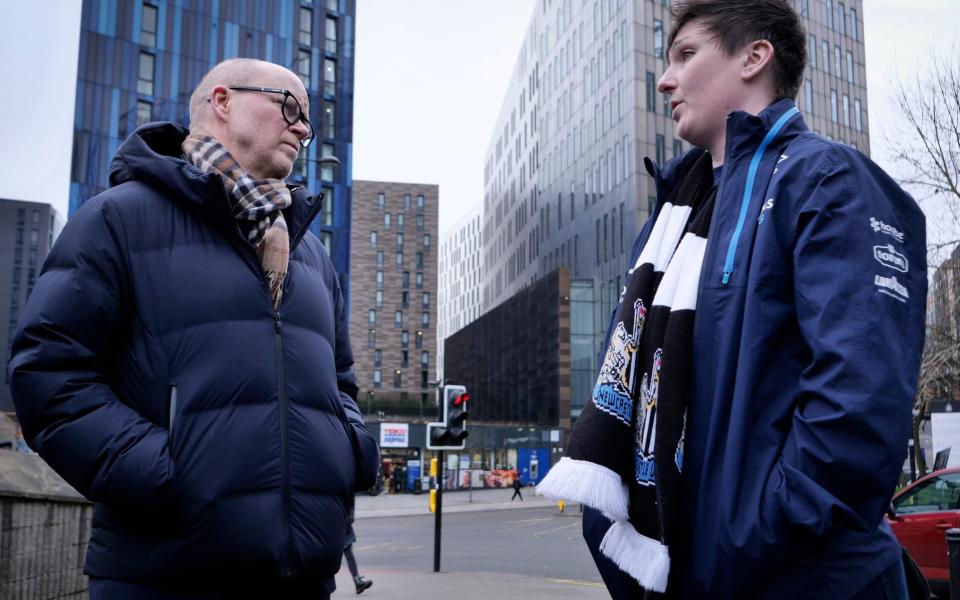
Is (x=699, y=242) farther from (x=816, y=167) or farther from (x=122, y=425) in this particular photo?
(x=122, y=425)

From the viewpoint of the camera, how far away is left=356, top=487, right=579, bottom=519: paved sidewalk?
36.7 m

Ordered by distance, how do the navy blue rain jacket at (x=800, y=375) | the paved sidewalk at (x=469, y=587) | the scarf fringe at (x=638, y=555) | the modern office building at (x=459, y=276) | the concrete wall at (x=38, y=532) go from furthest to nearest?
the modern office building at (x=459, y=276) < the paved sidewalk at (x=469, y=587) < the concrete wall at (x=38, y=532) < the scarf fringe at (x=638, y=555) < the navy blue rain jacket at (x=800, y=375)

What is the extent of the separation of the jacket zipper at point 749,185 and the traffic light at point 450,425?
12.1m

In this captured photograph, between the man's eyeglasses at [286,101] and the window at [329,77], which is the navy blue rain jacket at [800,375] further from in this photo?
the window at [329,77]

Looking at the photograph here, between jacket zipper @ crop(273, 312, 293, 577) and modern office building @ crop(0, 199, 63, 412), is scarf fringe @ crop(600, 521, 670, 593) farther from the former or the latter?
modern office building @ crop(0, 199, 63, 412)

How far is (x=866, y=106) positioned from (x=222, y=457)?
68.8 m

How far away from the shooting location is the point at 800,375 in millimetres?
1787

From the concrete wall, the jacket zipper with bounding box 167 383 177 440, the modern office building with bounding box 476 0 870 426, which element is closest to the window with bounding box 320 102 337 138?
the modern office building with bounding box 476 0 870 426

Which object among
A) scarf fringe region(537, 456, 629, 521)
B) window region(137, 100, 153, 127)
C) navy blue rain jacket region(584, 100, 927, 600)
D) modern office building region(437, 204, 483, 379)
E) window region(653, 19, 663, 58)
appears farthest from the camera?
modern office building region(437, 204, 483, 379)

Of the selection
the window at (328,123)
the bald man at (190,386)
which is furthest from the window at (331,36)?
the bald man at (190,386)

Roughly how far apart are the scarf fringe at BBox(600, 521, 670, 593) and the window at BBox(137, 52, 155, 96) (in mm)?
52836

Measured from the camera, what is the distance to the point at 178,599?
2205 millimetres

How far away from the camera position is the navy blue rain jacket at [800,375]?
1634 mm

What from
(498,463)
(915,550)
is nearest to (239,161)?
(915,550)
